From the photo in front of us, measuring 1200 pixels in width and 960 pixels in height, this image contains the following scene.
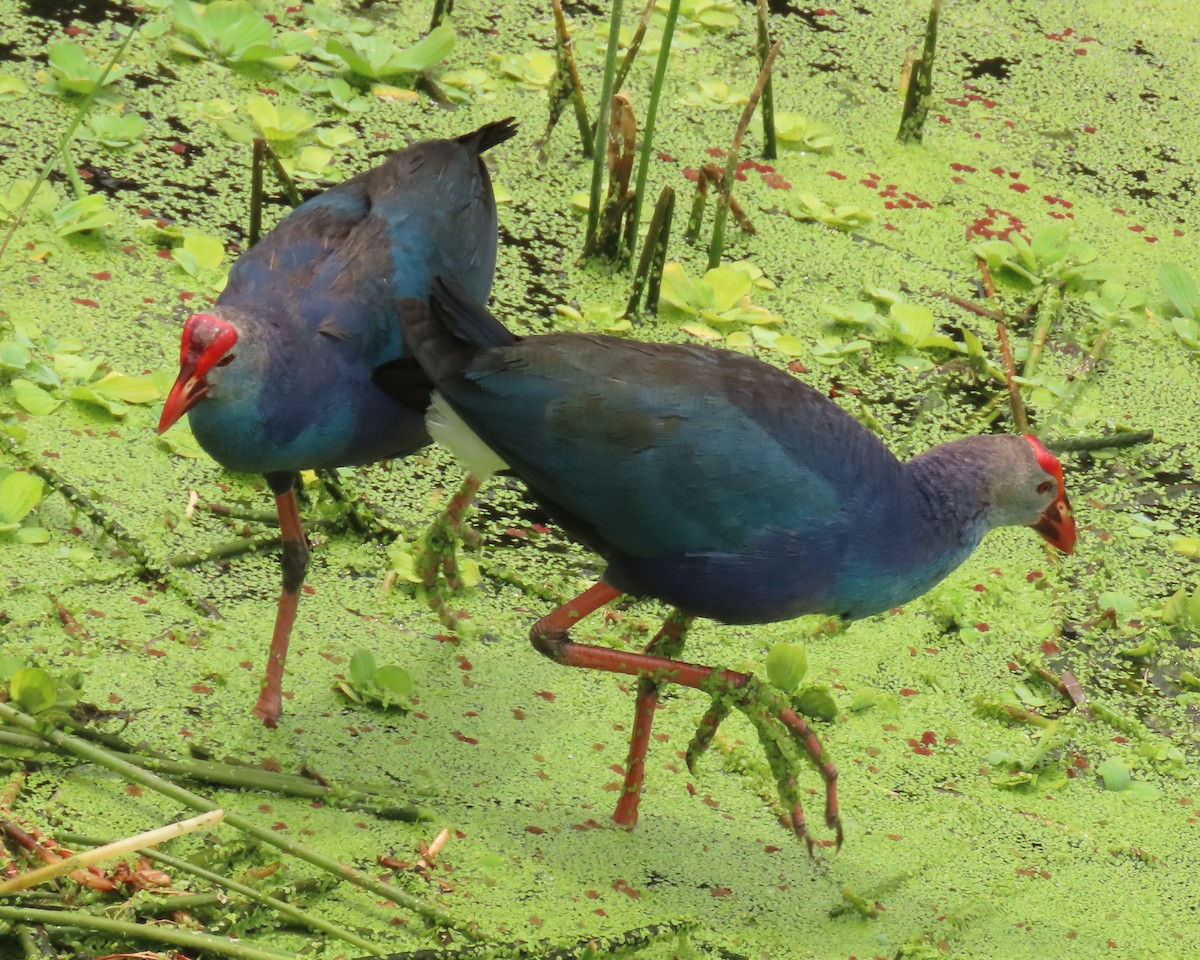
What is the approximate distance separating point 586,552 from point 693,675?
787mm

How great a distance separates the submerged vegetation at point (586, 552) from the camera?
2605mm

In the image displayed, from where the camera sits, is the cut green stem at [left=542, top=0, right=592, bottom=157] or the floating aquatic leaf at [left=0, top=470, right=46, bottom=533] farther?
the cut green stem at [left=542, top=0, right=592, bottom=157]

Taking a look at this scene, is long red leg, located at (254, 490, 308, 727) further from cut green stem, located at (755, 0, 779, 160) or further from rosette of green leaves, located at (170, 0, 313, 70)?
cut green stem, located at (755, 0, 779, 160)

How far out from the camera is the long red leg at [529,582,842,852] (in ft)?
8.66

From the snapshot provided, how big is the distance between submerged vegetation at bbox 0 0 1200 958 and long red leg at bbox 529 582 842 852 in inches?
9.4

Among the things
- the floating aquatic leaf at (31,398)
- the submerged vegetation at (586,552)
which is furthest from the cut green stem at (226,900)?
the floating aquatic leaf at (31,398)

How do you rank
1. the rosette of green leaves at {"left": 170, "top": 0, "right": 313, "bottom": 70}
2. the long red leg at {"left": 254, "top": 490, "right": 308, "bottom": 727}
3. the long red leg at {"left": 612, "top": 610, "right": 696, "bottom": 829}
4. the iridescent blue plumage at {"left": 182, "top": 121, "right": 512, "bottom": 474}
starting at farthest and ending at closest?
1. the rosette of green leaves at {"left": 170, "top": 0, "right": 313, "bottom": 70}
2. the long red leg at {"left": 254, "top": 490, "right": 308, "bottom": 727}
3. the long red leg at {"left": 612, "top": 610, "right": 696, "bottom": 829}
4. the iridescent blue plumage at {"left": 182, "top": 121, "right": 512, "bottom": 474}

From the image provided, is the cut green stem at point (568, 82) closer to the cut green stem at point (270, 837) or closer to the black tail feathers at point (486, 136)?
the black tail feathers at point (486, 136)

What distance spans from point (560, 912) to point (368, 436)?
888 millimetres

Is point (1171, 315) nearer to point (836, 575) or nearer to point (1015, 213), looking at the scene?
point (1015, 213)

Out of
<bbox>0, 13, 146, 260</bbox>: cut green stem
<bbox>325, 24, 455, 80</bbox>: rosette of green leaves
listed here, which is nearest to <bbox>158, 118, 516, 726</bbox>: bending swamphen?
<bbox>0, 13, 146, 260</bbox>: cut green stem

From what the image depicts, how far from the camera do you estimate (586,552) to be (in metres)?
3.44

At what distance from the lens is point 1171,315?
14.7 feet

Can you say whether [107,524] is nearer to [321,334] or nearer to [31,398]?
[31,398]
